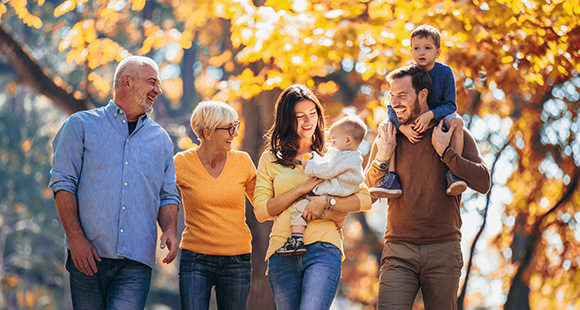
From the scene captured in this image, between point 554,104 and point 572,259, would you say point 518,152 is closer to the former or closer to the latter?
point 554,104

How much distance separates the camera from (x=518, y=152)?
10906 mm

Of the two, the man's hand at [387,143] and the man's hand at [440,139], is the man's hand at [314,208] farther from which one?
the man's hand at [440,139]

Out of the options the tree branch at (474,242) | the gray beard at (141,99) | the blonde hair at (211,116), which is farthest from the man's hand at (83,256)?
the tree branch at (474,242)

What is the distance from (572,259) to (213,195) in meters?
8.76

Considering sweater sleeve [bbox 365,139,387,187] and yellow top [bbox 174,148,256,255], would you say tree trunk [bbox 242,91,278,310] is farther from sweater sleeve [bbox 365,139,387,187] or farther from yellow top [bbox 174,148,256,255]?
sweater sleeve [bbox 365,139,387,187]

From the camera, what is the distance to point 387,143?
407 cm

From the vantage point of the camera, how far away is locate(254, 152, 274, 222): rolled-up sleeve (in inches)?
162

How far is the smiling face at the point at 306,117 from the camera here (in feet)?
13.7

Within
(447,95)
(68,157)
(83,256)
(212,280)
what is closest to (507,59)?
(447,95)

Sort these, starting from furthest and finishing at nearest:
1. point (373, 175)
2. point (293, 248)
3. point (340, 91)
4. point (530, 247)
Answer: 1. point (340, 91)
2. point (530, 247)
3. point (373, 175)
4. point (293, 248)

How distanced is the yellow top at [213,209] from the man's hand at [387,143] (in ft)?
3.02

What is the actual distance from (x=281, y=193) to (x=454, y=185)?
104 cm

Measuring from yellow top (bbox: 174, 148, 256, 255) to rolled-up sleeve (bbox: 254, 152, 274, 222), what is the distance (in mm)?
221

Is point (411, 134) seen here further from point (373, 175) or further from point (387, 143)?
point (373, 175)
